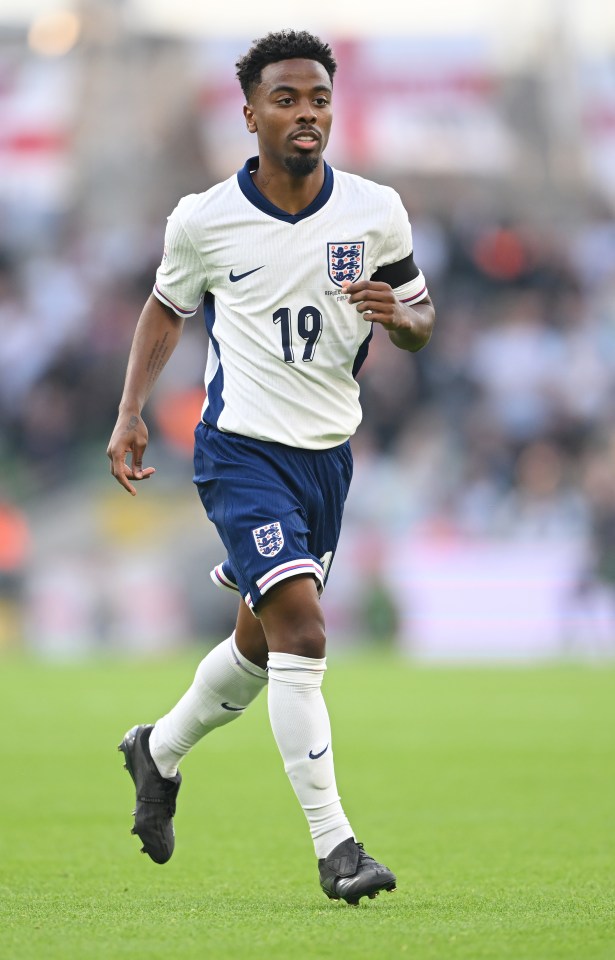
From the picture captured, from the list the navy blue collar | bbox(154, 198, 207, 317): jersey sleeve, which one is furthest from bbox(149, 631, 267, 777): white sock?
the navy blue collar

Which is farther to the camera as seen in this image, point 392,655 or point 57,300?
point 57,300

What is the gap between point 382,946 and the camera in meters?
3.88

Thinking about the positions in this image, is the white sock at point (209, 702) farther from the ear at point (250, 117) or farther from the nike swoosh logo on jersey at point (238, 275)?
the ear at point (250, 117)

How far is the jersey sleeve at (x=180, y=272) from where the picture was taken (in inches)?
203

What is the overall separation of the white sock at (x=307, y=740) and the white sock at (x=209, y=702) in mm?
569

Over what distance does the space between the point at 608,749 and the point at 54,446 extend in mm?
11970

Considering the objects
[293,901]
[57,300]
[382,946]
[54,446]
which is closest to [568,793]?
[293,901]

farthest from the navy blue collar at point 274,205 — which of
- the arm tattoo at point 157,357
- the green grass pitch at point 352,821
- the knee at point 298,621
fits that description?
the green grass pitch at point 352,821

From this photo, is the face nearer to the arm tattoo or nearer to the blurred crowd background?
the arm tattoo

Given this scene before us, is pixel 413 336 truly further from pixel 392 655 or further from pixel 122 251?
pixel 122 251

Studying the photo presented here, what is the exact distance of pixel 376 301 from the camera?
15.5ft

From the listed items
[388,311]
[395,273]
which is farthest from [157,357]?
[388,311]

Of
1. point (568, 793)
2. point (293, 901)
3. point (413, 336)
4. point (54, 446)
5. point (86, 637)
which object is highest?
point (413, 336)

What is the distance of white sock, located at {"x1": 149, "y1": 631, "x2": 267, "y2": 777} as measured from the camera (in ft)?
17.6
